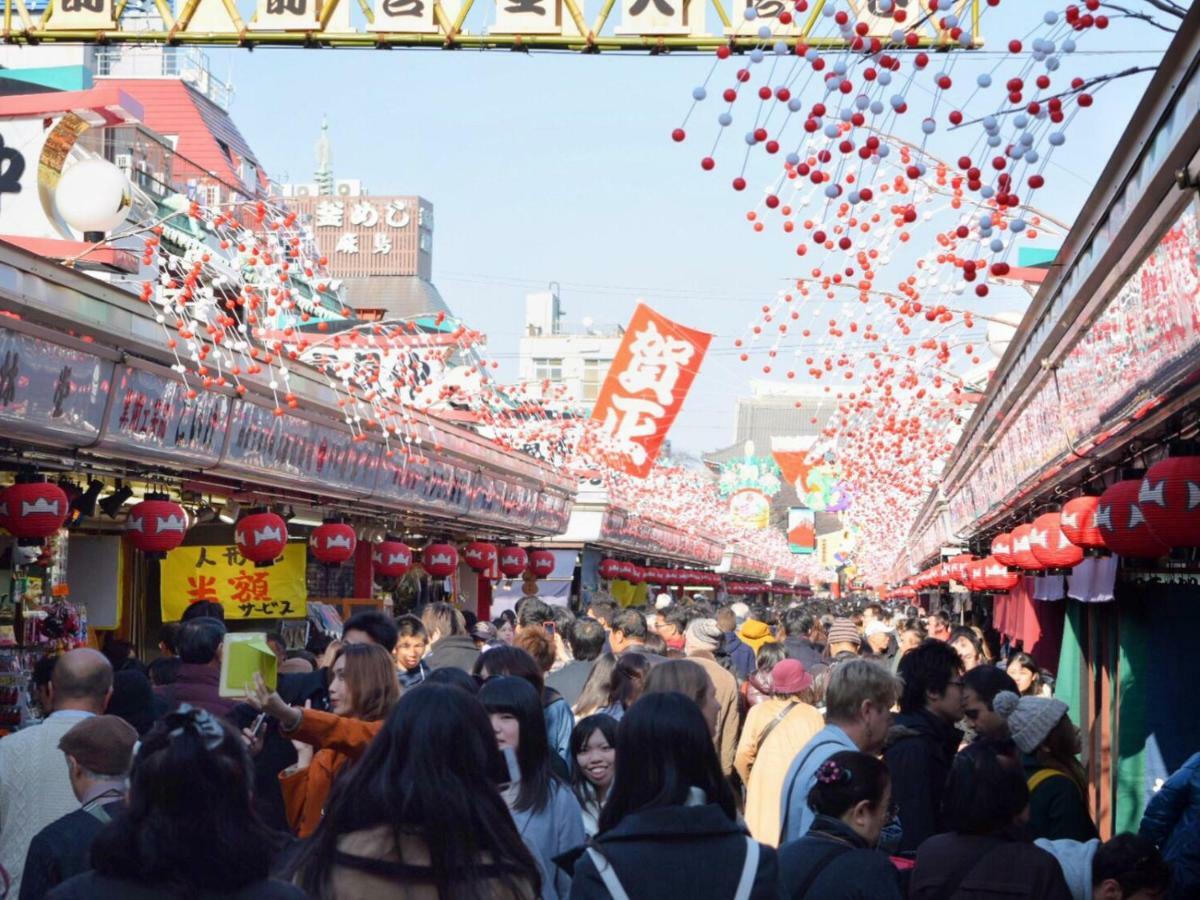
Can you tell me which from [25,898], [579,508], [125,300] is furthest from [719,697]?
[579,508]

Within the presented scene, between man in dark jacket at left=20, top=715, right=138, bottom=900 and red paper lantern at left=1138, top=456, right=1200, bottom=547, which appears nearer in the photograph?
man in dark jacket at left=20, top=715, right=138, bottom=900

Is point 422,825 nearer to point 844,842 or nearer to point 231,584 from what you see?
point 844,842

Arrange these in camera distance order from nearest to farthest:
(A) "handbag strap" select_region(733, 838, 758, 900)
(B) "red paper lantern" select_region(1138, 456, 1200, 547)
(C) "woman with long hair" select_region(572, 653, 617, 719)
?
(A) "handbag strap" select_region(733, 838, 758, 900), (B) "red paper lantern" select_region(1138, 456, 1200, 547), (C) "woman with long hair" select_region(572, 653, 617, 719)

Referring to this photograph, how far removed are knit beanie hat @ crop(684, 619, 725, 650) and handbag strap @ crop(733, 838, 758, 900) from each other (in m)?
6.95

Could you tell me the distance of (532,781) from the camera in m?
5.71

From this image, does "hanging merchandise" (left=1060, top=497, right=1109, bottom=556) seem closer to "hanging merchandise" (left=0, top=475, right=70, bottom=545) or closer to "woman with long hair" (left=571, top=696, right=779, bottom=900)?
"woman with long hair" (left=571, top=696, right=779, bottom=900)

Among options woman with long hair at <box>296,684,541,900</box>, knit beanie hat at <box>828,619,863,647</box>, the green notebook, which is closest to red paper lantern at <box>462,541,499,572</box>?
knit beanie hat at <box>828,619,863,647</box>

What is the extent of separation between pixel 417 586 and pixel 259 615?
742 centimetres

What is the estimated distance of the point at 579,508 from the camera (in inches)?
1162

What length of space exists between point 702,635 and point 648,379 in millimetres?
13124

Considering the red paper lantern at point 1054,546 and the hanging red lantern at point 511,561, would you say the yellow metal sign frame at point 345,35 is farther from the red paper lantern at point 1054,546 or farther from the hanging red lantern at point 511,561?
the hanging red lantern at point 511,561

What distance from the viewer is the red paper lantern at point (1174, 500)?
258 inches

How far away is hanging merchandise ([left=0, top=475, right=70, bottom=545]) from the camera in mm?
9742

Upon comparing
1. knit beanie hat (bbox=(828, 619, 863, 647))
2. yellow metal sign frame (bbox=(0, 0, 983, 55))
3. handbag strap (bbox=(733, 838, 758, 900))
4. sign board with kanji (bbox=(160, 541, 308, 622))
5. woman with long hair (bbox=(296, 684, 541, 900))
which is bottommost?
handbag strap (bbox=(733, 838, 758, 900))
